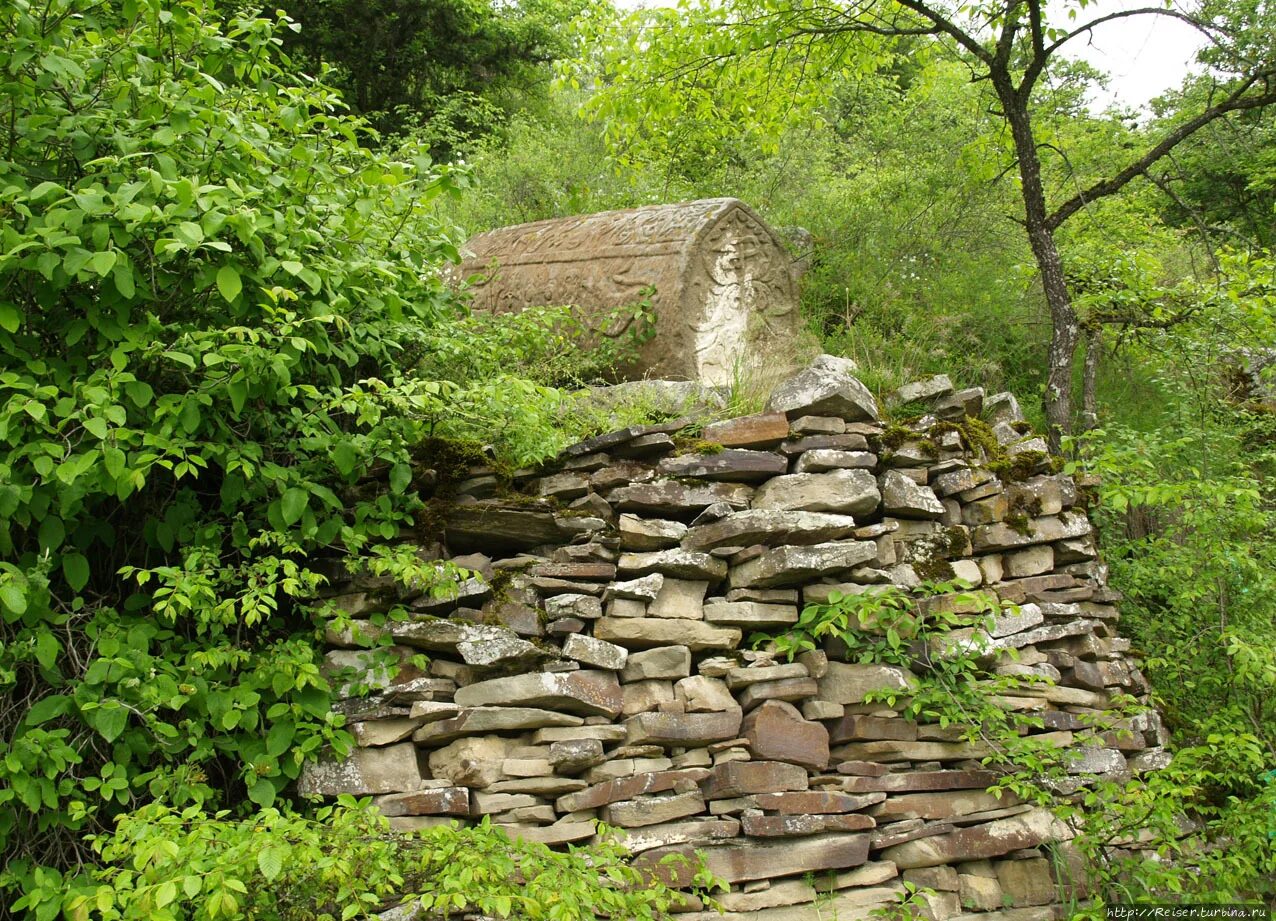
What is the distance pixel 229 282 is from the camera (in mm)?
3490

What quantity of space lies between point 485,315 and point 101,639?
2.69 meters

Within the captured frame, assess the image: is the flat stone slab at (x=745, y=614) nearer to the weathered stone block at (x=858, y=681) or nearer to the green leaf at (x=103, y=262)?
the weathered stone block at (x=858, y=681)

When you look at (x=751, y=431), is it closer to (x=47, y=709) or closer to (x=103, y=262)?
(x=103, y=262)

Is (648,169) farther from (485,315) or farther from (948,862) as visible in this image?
(948,862)

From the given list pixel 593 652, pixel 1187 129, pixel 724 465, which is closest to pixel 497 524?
pixel 593 652

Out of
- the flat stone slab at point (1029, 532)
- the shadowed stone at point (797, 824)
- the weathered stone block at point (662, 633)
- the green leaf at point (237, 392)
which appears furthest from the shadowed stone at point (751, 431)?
the green leaf at point (237, 392)

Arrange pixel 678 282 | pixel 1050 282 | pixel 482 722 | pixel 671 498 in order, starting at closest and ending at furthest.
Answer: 1. pixel 482 722
2. pixel 671 498
3. pixel 678 282
4. pixel 1050 282

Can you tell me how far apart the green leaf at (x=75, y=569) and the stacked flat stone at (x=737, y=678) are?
0.99 m

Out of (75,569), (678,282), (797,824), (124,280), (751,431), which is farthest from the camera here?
(678,282)

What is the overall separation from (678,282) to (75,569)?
3.25 m

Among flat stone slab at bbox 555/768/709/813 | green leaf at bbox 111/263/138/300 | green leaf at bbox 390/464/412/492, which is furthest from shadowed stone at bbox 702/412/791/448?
green leaf at bbox 111/263/138/300

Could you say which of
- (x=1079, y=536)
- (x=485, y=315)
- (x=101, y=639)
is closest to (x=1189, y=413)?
(x=1079, y=536)

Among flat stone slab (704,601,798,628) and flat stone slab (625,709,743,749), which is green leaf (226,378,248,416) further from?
flat stone slab (704,601,798,628)

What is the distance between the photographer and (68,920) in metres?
3.34
